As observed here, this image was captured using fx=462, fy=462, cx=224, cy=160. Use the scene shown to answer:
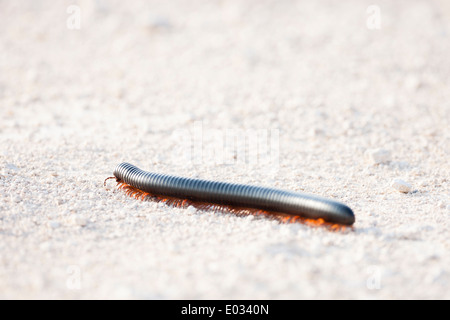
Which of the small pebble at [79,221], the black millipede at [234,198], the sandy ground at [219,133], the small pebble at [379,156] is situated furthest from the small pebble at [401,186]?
the small pebble at [79,221]

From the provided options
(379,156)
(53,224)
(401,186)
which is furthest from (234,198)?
(379,156)

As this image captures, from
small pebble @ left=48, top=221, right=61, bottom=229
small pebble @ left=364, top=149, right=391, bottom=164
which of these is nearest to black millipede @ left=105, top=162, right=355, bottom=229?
small pebble @ left=48, top=221, right=61, bottom=229

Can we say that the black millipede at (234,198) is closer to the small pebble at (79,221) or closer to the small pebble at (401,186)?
the small pebble at (79,221)

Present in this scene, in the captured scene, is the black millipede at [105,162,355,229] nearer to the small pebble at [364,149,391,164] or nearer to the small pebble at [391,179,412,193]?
the small pebble at [391,179,412,193]

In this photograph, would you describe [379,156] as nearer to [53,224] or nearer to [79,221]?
[79,221]
